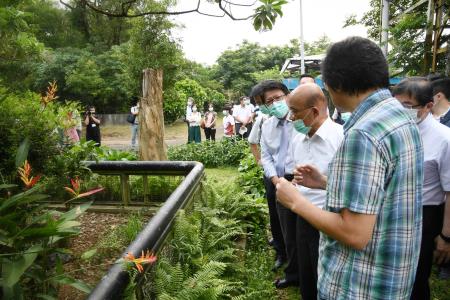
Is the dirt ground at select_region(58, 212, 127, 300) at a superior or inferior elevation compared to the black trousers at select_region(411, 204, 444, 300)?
inferior

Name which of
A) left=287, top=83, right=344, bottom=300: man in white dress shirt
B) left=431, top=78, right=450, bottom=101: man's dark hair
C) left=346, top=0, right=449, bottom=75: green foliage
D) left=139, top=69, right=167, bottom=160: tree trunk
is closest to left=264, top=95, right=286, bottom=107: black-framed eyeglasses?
left=287, top=83, right=344, bottom=300: man in white dress shirt

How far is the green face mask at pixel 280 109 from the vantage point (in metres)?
3.54

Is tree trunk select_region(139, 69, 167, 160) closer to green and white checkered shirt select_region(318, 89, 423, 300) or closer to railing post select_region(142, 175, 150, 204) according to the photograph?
railing post select_region(142, 175, 150, 204)

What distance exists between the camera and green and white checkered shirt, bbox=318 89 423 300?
1254mm

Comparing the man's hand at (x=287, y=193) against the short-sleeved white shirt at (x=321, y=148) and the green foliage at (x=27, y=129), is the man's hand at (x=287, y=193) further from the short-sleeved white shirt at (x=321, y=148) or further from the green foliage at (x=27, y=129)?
the green foliage at (x=27, y=129)

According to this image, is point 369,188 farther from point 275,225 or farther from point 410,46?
point 410,46

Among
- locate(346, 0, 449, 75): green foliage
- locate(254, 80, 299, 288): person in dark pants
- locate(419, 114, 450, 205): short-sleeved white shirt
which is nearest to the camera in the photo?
locate(419, 114, 450, 205): short-sleeved white shirt

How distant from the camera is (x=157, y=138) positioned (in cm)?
679

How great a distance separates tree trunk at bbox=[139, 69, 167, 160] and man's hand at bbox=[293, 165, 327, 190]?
16.7 ft

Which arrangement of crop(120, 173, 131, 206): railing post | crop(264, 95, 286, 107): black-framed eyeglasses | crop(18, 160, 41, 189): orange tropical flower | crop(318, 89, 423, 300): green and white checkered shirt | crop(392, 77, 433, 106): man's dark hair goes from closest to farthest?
crop(318, 89, 423, 300): green and white checkered shirt → crop(18, 160, 41, 189): orange tropical flower → crop(392, 77, 433, 106): man's dark hair → crop(264, 95, 286, 107): black-framed eyeglasses → crop(120, 173, 131, 206): railing post

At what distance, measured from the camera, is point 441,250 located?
2.53 meters

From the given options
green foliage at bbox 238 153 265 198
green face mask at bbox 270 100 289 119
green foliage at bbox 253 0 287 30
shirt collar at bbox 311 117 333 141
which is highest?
green foliage at bbox 253 0 287 30

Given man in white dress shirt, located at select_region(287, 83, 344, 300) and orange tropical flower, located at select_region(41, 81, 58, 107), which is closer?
man in white dress shirt, located at select_region(287, 83, 344, 300)

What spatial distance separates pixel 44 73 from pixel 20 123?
2167 centimetres
